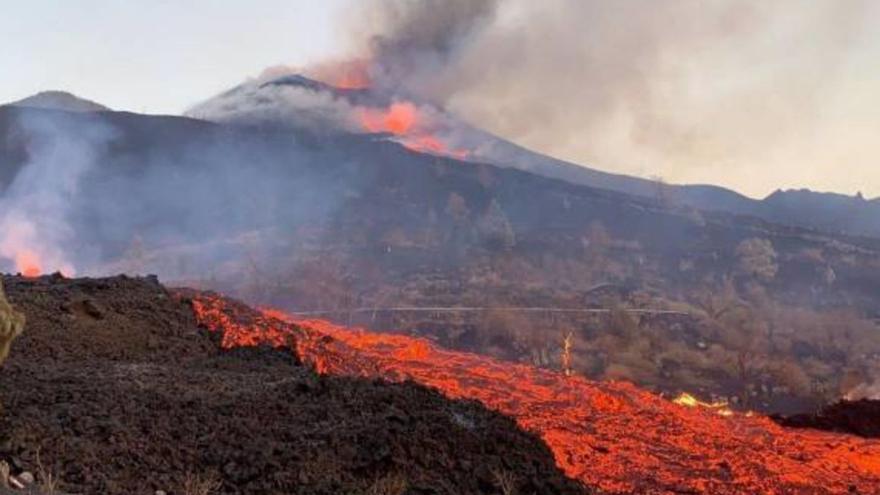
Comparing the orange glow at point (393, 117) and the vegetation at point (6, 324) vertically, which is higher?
the orange glow at point (393, 117)

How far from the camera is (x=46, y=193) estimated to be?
75625 mm

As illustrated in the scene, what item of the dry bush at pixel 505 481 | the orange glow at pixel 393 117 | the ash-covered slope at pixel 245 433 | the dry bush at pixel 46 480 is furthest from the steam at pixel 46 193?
the dry bush at pixel 505 481

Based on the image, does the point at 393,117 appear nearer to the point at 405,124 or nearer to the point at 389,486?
the point at 405,124

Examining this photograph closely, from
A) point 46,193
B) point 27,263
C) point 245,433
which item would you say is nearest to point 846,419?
point 245,433

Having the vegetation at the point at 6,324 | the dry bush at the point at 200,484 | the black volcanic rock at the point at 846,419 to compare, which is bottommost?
the black volcanic rock at the point at 846,419

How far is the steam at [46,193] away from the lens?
56781 millimetres

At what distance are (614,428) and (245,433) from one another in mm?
9267

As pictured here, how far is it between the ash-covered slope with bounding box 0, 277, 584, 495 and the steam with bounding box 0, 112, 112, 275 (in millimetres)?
39955

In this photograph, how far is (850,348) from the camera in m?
44.7

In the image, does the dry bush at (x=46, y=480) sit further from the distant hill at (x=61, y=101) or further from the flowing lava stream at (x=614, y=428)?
the distant hill at (x=61, y=101)

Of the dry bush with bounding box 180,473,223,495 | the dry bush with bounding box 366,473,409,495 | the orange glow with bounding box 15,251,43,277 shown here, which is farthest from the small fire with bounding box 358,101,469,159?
the dry bush with bounding box 180,473,223,495

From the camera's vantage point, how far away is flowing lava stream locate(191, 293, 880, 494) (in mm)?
14234

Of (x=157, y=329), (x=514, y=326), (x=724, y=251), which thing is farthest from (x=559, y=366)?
(x=724, y=251)

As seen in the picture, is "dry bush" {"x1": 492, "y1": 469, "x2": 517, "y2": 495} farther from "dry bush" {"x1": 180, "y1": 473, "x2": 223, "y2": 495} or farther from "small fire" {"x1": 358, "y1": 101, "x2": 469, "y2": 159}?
"small fire" {"x1": 358, "y1": 101, "x2": 469, "y2": 159}
